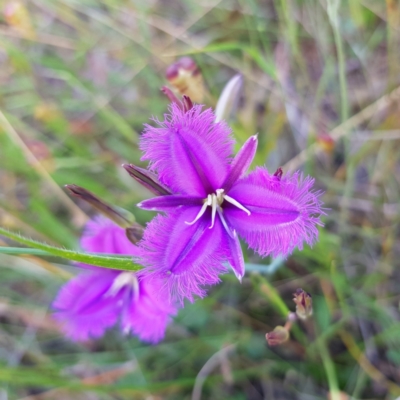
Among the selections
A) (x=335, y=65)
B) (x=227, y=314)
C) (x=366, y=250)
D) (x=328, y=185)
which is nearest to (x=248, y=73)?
(x=335, y=65)

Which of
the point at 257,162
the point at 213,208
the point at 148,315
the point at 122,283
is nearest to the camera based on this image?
the point at 213,208

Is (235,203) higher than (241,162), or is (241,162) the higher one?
(241,162)

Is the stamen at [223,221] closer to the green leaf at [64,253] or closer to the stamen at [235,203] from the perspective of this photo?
the stamen at [235,203]

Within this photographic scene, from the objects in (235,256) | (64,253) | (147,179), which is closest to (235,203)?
(235,256)

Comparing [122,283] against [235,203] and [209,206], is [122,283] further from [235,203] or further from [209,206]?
[235,203]

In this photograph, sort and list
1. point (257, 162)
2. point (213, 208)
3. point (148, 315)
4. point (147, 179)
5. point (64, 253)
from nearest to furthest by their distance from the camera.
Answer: point (64, 253), point (147, 179), point (213, 208), point (148, 315), point (257, 162)
